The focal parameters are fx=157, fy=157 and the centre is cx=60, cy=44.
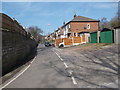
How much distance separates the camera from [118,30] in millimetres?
22938

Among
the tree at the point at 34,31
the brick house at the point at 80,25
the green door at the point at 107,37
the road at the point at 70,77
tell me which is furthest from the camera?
the tree at the point at 34,31

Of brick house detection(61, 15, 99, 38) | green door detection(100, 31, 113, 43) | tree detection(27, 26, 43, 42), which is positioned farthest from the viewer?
tree detection(27, 26, 43, 42)

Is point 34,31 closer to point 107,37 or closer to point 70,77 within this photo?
point 107,37

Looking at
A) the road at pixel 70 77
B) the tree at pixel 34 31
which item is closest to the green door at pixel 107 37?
the road at pixel 70 77

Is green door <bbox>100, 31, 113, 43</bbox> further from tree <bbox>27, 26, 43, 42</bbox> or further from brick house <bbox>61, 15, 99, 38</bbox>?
tree <bbox>27, 26, 43, 42</bbox>

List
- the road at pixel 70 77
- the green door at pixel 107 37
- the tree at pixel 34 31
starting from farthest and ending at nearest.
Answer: the tree at pixel 34 31
the green door at pixel 107 37
the road at pixel 70 77

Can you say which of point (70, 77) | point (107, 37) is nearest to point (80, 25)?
point (107, 37)

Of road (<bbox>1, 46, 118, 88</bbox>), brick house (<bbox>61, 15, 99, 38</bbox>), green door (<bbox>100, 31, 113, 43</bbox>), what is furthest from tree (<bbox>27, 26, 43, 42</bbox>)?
road (<bbox>1, 46, 118, 88</bbox>)

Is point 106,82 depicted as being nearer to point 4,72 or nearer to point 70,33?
point 4,72

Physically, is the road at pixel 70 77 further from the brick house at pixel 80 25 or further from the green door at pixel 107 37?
the brick house at pixel 80 25

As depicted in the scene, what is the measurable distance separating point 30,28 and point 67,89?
101 metres

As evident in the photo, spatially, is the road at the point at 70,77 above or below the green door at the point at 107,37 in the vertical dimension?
below

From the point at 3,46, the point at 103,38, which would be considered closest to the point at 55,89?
the point at 3,46

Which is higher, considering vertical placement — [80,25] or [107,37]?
[80,25]
